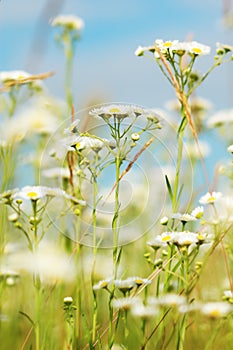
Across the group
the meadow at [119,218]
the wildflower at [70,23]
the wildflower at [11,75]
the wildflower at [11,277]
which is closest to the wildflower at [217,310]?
the meadow at [119,218]

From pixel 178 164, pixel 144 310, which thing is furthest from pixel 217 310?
pixel 178 164

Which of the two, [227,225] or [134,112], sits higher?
[134,112]

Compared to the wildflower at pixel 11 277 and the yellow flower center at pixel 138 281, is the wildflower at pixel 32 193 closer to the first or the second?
the yellow flower center at pixel 138 281

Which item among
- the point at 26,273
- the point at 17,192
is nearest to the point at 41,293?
the point at 17,192

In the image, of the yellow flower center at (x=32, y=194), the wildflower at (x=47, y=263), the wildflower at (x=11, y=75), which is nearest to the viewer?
the yellow flower center at (x=32, y=194)

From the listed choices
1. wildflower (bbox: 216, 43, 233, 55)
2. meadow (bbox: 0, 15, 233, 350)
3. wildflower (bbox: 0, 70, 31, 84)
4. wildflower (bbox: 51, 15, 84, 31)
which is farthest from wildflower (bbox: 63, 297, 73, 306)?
wildflower (bbox: 51, 15, 84, 31)

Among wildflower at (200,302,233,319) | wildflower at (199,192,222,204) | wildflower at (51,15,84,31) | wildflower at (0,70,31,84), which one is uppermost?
wildflower at (51,15,84,31)

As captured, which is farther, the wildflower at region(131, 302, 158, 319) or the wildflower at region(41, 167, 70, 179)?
the wildflower at region(41, 167, 70, 179)

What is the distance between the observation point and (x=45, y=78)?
1.38 m

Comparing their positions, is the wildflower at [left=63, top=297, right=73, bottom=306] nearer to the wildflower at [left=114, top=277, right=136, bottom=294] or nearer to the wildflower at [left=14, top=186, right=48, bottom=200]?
the wildflower at [left=114, top=277, right=136, bottom=294]

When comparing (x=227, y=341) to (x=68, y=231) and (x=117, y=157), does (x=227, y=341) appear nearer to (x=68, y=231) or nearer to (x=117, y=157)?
(x=68, y=231)

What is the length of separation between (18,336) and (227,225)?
0.78 meters

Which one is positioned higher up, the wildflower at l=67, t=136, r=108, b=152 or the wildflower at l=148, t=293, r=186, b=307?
the wildflower at l=67, t=136, r=108, b=152

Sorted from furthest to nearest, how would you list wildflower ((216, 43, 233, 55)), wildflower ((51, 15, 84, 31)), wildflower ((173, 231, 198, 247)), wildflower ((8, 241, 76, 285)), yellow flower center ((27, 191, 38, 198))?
wildflower ((51, 15, 84, 31)) < wildflower ((8, 241, 76, 285)) < wildflower ((216, 43, 233, 55)) < yellow flower center ((27, 191, 38, 198)) < wildflower ((173, 231, 198, 247))
